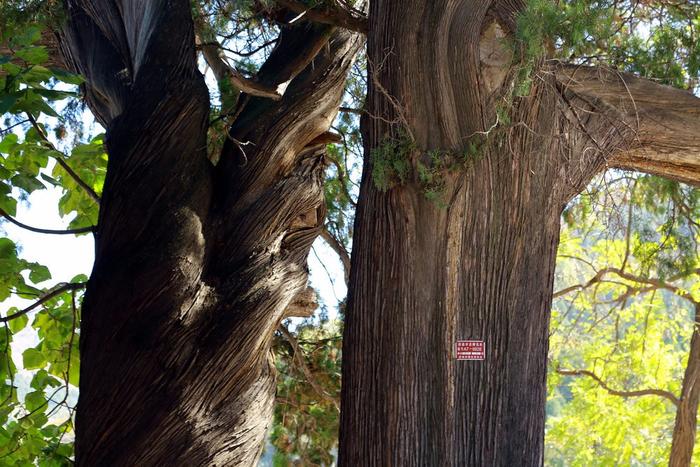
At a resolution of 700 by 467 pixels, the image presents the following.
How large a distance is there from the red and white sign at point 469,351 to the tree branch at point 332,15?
7.12ft

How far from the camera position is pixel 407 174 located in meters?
4.61

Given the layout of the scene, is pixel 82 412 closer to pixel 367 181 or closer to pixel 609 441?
pixel 367 181

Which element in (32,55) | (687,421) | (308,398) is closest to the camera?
(32,55)

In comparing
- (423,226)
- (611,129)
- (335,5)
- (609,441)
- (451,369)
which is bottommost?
(609,441)

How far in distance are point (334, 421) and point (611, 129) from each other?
414cm

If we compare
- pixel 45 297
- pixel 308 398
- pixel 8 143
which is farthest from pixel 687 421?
pixel 8 143

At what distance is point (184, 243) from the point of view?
465 cm

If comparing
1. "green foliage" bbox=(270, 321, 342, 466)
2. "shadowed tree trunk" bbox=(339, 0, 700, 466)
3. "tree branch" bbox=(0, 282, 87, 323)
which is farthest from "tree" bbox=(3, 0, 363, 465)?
"green foliage" bbox=(270, 321, 342, 466)

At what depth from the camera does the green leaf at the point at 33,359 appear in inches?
196

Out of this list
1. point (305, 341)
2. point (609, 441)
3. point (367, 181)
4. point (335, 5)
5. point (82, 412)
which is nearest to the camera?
point (82, 412)

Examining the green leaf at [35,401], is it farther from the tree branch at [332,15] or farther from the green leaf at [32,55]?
the tree branch at [332,15]

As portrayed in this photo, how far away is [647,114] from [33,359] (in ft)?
12.8

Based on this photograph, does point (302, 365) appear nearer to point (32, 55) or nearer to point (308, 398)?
point (308, 398)

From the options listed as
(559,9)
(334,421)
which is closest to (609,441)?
(334,421)
